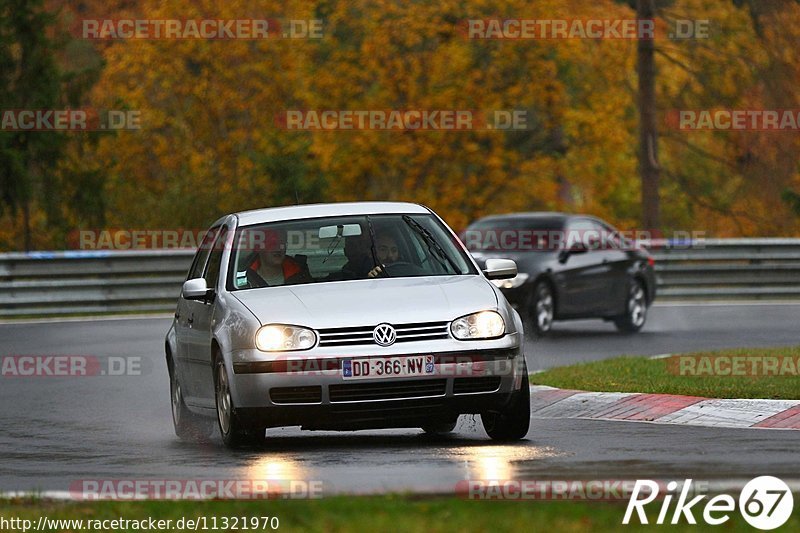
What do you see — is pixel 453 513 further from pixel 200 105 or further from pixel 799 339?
pixel 200 105

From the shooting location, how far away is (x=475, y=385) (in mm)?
11359

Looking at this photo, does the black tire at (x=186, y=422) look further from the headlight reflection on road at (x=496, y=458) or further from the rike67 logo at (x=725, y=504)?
the rike67 logo at (x=725, y=504)

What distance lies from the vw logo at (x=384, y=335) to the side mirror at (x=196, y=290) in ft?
5.39

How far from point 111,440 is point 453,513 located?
5623mm

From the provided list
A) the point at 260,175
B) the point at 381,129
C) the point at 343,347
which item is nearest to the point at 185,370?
the point at 343,347

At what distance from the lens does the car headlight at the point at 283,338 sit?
11258 mm

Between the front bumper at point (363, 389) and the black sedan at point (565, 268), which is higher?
the front bumper at point (363, 389)

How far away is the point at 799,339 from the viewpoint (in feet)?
73.0
